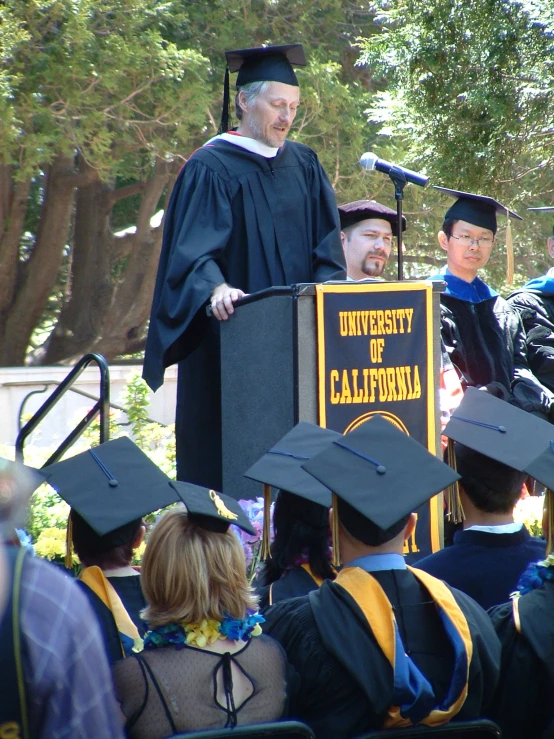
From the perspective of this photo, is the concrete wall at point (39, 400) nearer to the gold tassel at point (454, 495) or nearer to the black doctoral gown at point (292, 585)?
the gold tassel at point (454, 495)

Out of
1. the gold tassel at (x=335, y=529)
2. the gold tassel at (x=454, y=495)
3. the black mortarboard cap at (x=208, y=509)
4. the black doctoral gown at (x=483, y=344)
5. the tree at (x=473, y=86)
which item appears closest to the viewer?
the black mortarboard cap at (x=208, y=509)

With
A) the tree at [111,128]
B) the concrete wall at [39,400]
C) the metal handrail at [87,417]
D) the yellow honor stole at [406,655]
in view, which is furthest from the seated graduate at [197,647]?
the tree at [111,128]

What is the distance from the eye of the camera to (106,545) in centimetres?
300

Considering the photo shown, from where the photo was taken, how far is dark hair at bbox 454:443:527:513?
3.22m

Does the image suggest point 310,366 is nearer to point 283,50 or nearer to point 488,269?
point 283,50

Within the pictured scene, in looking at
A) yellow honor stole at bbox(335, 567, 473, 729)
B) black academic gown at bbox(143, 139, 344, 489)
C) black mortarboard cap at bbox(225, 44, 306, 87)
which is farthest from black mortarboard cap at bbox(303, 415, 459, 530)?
black mortarboard cap at bbox(225, 44, 306, 87)

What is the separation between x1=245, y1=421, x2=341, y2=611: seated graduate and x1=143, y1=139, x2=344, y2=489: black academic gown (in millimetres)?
1595

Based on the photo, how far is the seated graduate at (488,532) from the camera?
3.15m

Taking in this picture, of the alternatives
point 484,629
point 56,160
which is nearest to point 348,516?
point 484,629

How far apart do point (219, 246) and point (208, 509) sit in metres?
2.29

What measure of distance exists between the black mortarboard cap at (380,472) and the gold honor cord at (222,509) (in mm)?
223

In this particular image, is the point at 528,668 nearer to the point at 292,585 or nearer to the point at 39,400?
the point at 292,585

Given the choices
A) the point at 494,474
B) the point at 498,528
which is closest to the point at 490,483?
the point at 494,474

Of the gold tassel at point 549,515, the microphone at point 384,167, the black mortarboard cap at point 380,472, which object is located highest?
the microphone at point 384,167
